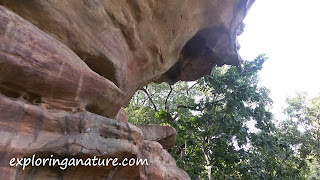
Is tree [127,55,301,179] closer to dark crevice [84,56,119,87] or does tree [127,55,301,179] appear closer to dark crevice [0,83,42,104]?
dark crevice [84,56,119,87]

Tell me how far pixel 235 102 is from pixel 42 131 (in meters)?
7.29

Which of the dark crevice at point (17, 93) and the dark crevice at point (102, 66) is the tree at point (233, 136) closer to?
the dark crevice at point (102, 66)

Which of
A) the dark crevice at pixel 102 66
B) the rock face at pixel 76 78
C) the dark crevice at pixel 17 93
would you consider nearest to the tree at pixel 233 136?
the rock face at pixel 76 78

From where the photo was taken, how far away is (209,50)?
8.16m

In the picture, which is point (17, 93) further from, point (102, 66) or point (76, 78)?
point (102, 66)

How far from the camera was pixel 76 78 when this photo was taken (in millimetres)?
3217

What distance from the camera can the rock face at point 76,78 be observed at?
2.65m

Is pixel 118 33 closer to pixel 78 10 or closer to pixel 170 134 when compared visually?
pixel 78 10

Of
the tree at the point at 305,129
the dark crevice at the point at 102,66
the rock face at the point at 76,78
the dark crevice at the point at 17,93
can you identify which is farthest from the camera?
the tree at the point at 305,129

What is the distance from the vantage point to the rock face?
2.65m

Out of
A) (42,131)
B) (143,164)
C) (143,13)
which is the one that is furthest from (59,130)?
(143,13)

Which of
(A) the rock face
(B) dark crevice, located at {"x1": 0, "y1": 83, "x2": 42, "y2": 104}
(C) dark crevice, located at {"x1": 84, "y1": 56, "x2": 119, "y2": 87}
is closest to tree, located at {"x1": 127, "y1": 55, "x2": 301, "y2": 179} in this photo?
(A) the rock face

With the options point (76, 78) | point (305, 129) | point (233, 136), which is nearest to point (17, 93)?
point (76, 78)

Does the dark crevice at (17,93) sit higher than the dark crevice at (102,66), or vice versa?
the dark crevice at (102,66)
